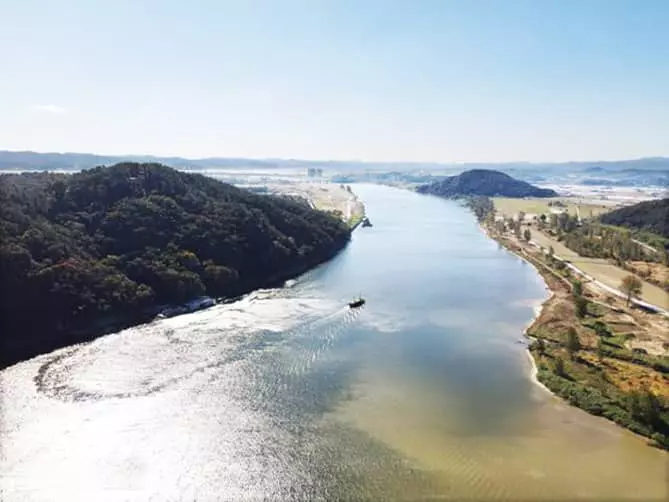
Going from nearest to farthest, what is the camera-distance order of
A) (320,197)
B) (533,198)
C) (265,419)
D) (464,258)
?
(265,419), (464,258), (320,197), (533,198)

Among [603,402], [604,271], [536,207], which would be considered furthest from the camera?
[536,207]

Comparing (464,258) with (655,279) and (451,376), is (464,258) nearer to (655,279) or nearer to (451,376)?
(655,279)

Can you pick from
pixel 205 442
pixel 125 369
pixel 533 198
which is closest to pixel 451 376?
pixel 205 442

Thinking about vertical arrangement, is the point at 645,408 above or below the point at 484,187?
below

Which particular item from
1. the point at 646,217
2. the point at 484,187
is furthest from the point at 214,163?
the point at 646,217

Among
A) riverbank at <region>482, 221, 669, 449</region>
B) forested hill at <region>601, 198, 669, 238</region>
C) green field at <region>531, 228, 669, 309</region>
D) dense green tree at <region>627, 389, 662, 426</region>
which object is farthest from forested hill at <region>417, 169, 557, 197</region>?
dense green tree at <region>627, 389, 662, 426</region>

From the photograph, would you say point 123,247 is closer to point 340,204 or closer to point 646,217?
point 646,217
